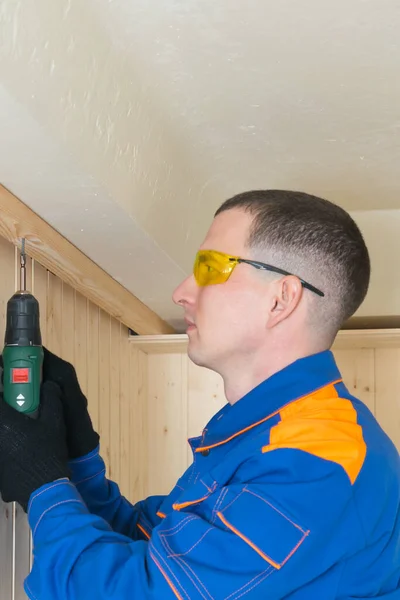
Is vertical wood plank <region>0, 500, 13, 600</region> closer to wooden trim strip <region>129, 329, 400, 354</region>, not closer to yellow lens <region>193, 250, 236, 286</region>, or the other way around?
yellow lens <region>193, 250, 236, 286</region>

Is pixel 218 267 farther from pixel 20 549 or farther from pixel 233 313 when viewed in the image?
pixel 20 549

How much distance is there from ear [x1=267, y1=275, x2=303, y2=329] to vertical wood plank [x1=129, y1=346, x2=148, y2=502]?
1414 millimetres

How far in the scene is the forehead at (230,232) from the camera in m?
1.34

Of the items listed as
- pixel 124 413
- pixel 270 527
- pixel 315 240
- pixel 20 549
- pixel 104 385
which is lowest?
pixel 20 549

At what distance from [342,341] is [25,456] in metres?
1.58

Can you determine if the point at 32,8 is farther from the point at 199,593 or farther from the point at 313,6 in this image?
the point at 199,593

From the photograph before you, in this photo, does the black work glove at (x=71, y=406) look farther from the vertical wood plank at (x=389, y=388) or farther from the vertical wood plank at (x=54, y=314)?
the vertical wood plank at (x=389, y=388)

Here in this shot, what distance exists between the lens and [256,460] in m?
1.10

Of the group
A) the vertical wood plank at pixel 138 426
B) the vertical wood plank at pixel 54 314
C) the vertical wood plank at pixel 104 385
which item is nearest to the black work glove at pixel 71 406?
the vertical wood plank at pixel 54 314

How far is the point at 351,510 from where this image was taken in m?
1.07

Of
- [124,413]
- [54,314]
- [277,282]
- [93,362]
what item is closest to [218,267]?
[277,282]

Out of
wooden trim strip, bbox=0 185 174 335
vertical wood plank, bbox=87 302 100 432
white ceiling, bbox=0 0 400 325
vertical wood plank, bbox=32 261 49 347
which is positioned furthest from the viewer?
vertical wood plank, bbox=87 302 100 432

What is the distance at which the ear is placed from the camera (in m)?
1.28

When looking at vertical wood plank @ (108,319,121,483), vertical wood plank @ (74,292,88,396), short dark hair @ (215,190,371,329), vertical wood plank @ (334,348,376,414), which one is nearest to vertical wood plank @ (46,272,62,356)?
vertical wood plank @ (74,292,88,396)
